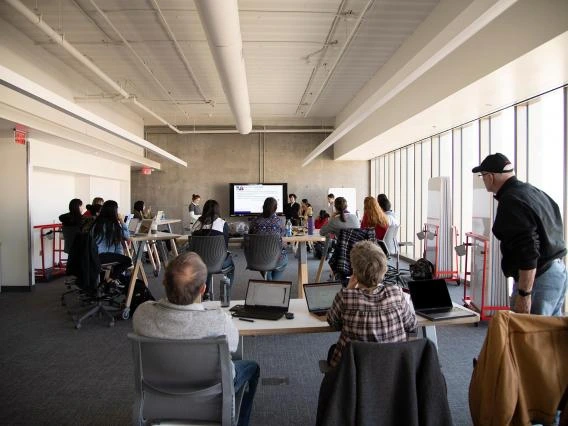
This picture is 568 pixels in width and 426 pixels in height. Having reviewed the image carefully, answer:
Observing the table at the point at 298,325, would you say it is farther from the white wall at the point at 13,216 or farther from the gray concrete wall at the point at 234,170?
the gray concrete wall at the point at 234,170

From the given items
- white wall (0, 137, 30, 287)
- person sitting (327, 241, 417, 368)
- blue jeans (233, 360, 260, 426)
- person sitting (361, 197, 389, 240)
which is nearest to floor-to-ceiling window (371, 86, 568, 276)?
person sitting (361, 197, 389, 240)

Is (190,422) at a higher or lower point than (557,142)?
lower

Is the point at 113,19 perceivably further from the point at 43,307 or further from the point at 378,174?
the point at 378,174

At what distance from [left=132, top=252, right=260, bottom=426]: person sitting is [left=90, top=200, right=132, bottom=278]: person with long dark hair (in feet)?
10.8

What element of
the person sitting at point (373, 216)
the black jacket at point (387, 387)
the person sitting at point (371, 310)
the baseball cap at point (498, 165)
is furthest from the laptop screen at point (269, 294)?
the person sitting at point (373, 216)

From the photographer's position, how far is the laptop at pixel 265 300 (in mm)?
2342

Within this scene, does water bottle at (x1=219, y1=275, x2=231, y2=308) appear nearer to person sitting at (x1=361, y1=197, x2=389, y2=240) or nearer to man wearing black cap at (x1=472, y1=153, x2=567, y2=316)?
man wearing black cap at (x1=472, y1=153, x2=567, y2=316)

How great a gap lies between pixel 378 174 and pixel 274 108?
3638 millimetres

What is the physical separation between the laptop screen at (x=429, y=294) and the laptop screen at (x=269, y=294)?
0.73 m

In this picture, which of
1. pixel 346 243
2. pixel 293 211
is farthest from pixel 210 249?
pixel 293 211

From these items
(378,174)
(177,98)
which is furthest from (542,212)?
(378,174)

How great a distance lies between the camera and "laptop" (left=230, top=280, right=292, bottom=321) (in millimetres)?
2342

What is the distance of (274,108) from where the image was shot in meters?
10.8

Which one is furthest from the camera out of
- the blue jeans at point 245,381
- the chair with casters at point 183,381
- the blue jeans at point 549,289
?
the blue jeans at point 549,289
